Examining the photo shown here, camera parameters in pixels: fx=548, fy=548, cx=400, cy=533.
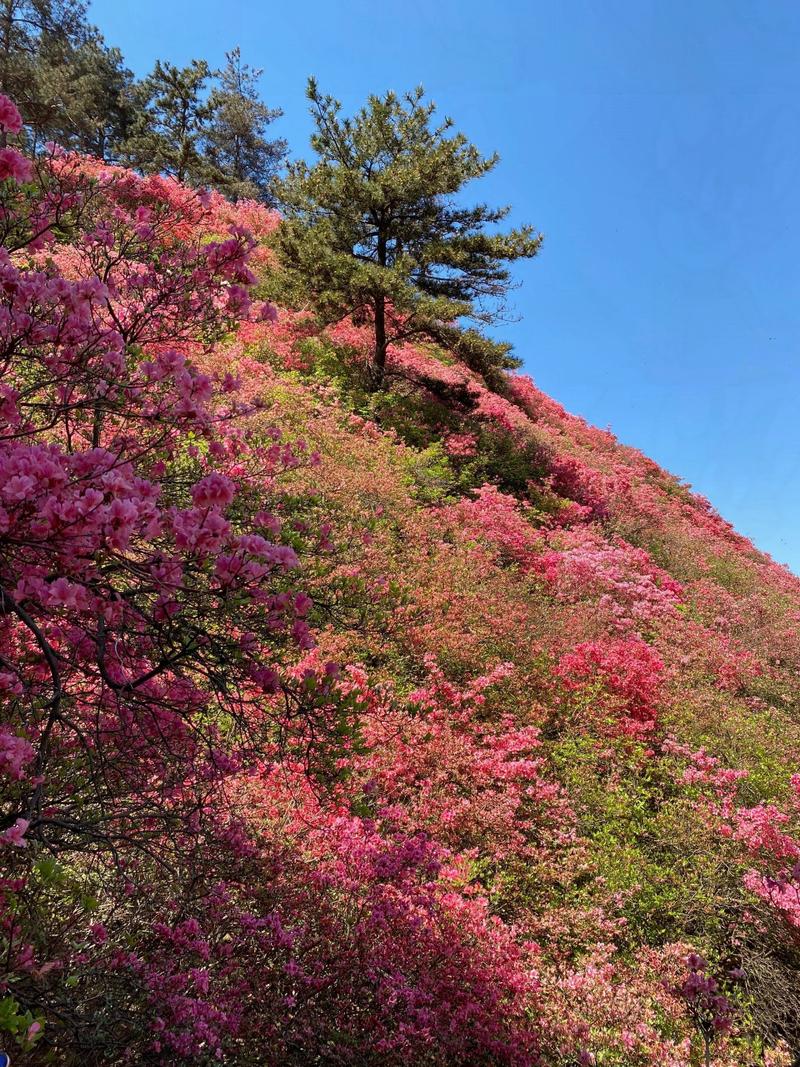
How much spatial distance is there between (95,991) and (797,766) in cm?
672

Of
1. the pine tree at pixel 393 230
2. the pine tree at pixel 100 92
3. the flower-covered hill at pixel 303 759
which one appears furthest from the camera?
the pine tree at pixel 100 92

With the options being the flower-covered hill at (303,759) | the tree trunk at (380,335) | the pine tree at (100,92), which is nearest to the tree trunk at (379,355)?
the tree trunk at (380,335)

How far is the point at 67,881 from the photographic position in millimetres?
2688

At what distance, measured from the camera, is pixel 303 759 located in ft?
12.6

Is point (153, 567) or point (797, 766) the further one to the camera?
point (797, 766)

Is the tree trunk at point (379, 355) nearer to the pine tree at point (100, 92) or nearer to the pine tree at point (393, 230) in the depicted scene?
the pine tree at point (393, 230)

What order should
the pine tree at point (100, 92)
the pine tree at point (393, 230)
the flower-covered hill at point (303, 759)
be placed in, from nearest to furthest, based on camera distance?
1. the flower-covered hill at point (303, 759)
2. the pine tree at point (393, 230)
3. the pine tree at point (100, 92)

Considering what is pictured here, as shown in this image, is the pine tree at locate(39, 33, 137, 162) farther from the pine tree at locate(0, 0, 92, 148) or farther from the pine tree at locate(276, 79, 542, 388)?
the pine tree at locate(276, 79, 542, 388)

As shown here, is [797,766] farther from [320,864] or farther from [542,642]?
[320,864]

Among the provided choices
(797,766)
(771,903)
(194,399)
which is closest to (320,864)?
(194,399)

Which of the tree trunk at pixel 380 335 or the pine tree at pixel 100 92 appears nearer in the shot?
the tree trunk at pixel 380 335

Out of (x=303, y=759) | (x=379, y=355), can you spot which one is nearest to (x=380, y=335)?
(x=379, y=355)

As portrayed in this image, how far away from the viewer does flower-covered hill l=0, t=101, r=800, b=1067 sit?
7.00 feet

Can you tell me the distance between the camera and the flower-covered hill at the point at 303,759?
2133mm
